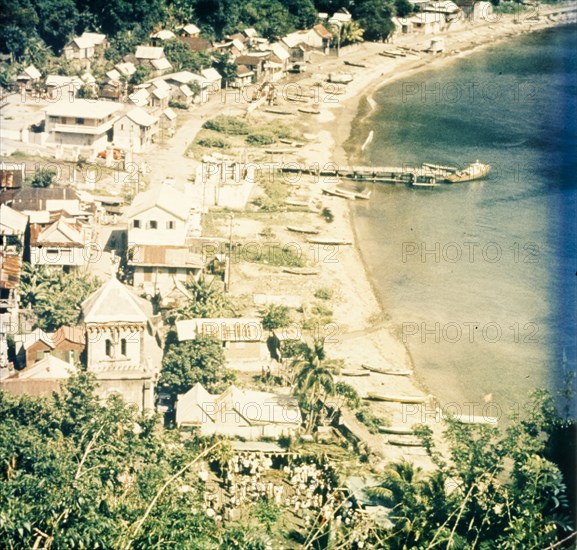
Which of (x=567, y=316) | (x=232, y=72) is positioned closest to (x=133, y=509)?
(x=567, y=316)

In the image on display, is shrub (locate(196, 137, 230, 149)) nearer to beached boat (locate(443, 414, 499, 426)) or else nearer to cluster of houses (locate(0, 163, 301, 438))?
cluster of houses (locate(0, 163, 301, 438))

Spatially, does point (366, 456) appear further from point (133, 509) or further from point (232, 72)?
point (232, 72)

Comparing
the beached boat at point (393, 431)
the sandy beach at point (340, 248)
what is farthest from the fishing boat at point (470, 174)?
the beached boat at point (393, 431)

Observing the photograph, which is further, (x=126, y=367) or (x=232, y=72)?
(x=232, y=72)

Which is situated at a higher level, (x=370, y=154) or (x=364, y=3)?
(x=364, y=3)

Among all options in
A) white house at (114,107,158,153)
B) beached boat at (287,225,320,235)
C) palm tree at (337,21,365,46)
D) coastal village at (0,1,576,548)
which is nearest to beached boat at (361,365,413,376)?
coastal village at (0,1,576,548)

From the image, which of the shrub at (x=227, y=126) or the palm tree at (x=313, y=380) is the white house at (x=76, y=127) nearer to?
the shrub at (x=227, y=126)
